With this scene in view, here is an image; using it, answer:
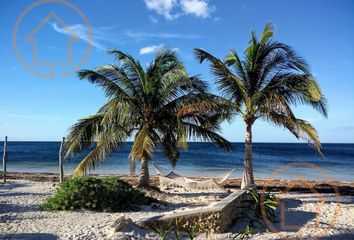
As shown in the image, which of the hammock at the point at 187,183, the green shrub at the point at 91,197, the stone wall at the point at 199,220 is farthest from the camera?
the hammock at the point at 187,183

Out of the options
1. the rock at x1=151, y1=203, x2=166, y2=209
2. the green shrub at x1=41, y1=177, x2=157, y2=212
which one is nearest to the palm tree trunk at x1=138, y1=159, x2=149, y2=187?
the rock at x1=151, y1=203, x2=166, y2=209

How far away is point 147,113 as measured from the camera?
37.5 ft

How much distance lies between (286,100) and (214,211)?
17.7 ft

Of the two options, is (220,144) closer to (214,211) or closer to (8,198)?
(214,211)

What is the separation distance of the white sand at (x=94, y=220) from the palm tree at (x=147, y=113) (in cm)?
187

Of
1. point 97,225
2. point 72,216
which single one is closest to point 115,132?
point 72,216

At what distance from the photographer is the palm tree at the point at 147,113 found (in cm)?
1114

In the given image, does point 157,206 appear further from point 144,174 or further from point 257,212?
point 144,174

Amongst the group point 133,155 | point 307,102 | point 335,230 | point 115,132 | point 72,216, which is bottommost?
point 335,230

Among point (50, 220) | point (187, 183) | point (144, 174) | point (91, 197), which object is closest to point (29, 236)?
point (50, 220)

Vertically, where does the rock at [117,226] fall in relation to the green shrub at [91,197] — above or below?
below

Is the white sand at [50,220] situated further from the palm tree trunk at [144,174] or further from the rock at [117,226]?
the palm tree trunk at [144,174]

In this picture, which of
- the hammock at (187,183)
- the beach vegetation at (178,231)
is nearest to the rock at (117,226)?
the beach vegetation at (178,231)

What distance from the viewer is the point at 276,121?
35.1 ft
